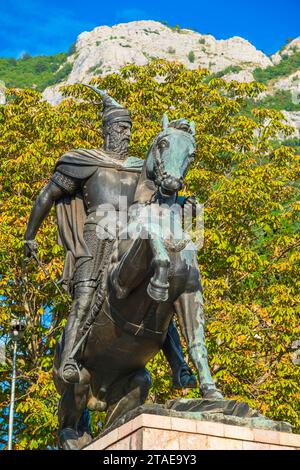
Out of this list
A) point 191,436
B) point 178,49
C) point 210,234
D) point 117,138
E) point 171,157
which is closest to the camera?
point 191,436

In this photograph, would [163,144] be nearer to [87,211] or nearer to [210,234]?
[87,211]

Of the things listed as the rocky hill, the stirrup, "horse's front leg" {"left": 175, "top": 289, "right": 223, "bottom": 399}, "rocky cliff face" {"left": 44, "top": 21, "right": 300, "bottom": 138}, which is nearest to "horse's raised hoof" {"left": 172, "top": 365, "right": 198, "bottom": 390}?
"horse's front leg" {"left": 175, "top": 289, "right": 223, "bottom": 399}

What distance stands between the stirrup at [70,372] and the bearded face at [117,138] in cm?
227

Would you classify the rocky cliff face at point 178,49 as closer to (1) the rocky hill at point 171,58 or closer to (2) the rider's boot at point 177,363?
(1) the rocky hill at point 171,58

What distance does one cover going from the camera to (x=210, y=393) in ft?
24.2

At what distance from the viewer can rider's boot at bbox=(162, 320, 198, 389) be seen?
812cm

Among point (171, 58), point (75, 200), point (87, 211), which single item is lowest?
point (87, 211)

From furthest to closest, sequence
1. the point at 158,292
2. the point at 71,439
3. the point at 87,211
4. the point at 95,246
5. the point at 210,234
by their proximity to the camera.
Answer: the point at 210,234, the point at 87,211, the point at 95,246, the point at 71,439, the point at 158,292

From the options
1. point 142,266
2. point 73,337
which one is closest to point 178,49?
point 73,337

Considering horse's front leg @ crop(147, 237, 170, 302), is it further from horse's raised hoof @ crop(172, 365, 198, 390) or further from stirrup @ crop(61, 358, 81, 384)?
stirrup @ crop(61, 358, 81, 384)

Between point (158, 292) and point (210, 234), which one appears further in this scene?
point (210, 234)

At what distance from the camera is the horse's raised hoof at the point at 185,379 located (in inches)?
319

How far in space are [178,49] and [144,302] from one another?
509ft

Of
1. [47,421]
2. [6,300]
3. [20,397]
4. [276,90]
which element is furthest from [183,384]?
[276,90]
